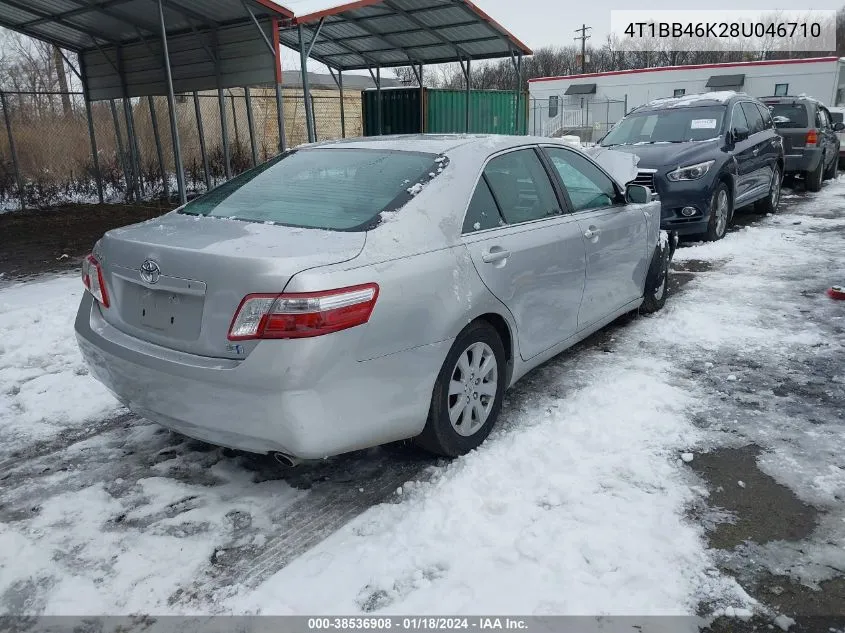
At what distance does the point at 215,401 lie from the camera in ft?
9.09

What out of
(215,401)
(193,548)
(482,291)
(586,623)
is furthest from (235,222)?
(586,623)

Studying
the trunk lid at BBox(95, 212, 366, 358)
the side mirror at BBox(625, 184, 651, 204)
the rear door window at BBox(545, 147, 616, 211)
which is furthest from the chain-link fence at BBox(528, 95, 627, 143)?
the trunk lid at BBox(95, 212, 366, 358)

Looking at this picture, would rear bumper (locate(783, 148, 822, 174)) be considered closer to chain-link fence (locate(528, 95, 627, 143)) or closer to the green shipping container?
the green shipping container

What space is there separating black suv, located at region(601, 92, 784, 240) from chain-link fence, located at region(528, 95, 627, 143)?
22.9 m

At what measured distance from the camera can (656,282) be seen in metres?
5.67

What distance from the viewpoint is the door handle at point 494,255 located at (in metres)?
3.41

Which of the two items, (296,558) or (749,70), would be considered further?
(749,70)

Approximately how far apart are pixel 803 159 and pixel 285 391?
14.0 metres

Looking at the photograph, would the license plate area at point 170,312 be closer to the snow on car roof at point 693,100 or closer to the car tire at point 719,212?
the car tire at point 719,212

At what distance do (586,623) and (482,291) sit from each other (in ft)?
5.20

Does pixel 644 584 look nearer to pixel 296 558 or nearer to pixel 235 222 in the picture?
pixel 296 558

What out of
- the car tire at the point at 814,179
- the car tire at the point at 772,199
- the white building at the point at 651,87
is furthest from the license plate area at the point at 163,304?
the white building at the point at 651,87

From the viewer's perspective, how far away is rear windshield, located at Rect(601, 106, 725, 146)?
923 centimetres

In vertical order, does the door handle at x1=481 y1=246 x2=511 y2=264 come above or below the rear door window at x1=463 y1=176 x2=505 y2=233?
below
